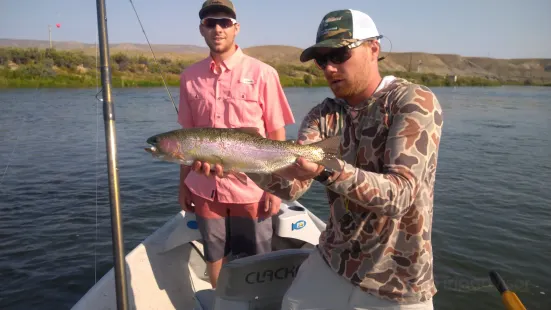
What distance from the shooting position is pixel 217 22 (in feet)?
12.0

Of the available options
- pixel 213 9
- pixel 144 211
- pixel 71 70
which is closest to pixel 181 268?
pixel 213 9

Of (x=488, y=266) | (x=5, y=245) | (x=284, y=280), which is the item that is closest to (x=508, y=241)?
(x=488, y=266)

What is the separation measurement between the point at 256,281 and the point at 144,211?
735 cm

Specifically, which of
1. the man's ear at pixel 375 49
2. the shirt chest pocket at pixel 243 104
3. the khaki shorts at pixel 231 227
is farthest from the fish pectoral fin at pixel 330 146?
the khaki shorts at pixel 231 227

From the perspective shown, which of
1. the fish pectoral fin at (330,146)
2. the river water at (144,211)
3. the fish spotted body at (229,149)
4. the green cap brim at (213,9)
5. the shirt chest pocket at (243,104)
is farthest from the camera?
the river water at (144,211)

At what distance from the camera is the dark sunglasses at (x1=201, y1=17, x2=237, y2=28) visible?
3.64 m

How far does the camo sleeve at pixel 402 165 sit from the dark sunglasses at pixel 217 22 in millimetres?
1956

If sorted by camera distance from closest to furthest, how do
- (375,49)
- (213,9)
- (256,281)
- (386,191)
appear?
(386,191)
(375,49)
(256,281)
(213,9)

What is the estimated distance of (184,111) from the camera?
13.1 feet

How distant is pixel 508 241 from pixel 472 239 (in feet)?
2.43

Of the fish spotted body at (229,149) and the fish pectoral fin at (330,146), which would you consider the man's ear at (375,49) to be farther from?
the fish spotted body at (229,149)

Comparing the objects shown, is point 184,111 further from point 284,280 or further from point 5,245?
point 5,245

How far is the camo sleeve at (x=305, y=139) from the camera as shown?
2.69m

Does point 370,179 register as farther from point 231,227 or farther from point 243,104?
point 231,227
